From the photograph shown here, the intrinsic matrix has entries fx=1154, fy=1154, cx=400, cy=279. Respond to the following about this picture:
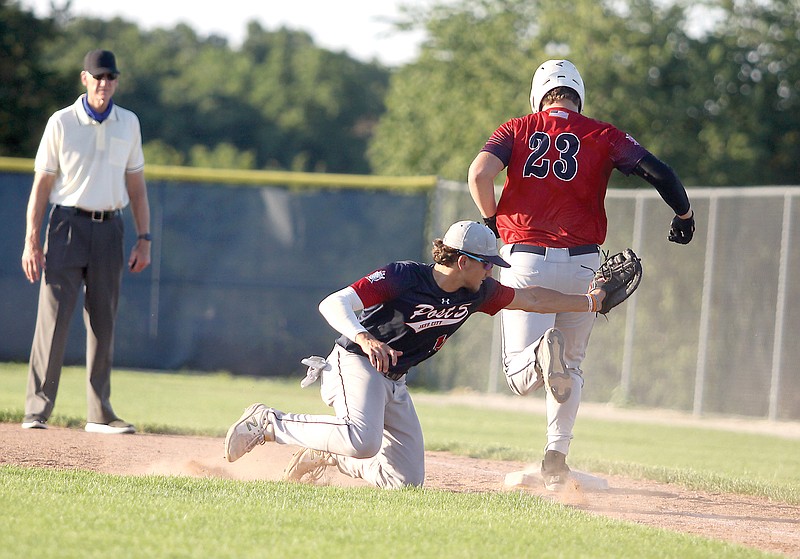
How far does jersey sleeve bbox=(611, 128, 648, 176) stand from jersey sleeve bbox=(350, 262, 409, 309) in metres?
1.34

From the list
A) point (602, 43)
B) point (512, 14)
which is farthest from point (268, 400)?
point (512, 14)

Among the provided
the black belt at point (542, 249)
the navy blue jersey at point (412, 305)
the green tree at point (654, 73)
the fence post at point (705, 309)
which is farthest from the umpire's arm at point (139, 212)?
the green tree at point (654, 73)

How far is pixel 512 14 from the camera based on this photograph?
934 inches

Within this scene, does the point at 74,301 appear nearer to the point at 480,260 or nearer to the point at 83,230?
the point at 83,230

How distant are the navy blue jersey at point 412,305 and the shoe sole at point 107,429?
2351 millimetres

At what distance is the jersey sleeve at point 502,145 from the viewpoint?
232 inches

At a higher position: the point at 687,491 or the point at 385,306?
the point at 385,306

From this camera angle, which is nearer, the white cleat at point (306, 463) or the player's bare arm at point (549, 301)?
the player's bare arm at point (549, 301)

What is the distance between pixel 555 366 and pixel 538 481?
0.91 m

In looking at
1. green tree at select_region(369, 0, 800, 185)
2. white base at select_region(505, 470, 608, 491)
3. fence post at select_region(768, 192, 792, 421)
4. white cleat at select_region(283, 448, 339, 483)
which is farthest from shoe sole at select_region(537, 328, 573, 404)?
green tree at select_region(369, 0, 800, 185)

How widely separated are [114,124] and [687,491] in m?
4.12

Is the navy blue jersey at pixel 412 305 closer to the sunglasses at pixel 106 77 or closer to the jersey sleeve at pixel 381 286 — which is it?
the jersey sleeve at pixel 381 286

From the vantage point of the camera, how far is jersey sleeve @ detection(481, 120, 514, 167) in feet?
19.4

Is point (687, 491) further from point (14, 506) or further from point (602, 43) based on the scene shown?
point (602, 43)
